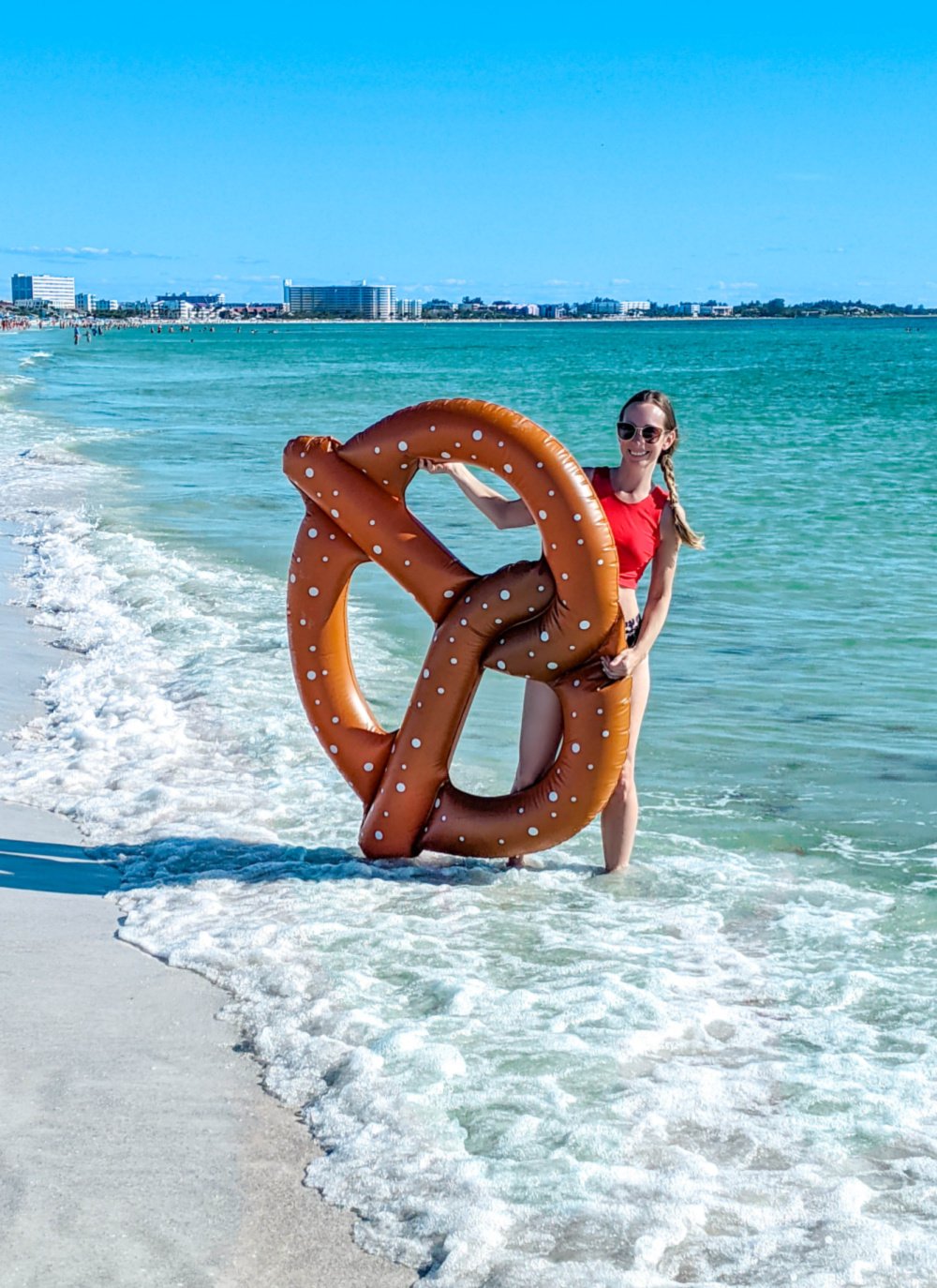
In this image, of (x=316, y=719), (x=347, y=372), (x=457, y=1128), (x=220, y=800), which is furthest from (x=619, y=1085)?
(x=347, y=372)

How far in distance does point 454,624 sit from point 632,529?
A: 72 cm

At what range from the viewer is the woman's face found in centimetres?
429

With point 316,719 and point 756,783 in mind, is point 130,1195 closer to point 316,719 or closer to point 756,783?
point 316,719

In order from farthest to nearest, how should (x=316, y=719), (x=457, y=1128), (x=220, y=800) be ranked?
(x=220, y=800), (x=316, y=719), (x=457, y=1128)

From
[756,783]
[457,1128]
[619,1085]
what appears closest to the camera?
[457,1128]

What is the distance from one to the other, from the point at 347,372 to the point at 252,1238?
56223mm

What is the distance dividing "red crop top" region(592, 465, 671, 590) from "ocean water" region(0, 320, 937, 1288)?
1.26 meters

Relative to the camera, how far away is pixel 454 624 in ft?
15.3

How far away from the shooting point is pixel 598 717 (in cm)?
443

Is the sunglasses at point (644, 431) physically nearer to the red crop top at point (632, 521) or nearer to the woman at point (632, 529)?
the woman at point (632, 529)

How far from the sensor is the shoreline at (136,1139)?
107 inches

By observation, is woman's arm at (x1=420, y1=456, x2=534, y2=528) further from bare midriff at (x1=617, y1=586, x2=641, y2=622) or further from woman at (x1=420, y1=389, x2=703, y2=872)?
bare midriff at (x1=617, y1=586, x2=641, y2=622)

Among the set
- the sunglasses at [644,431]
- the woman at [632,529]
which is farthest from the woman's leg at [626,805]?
the sunglasses at [644,431]

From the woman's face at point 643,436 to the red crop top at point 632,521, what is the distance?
11cm
